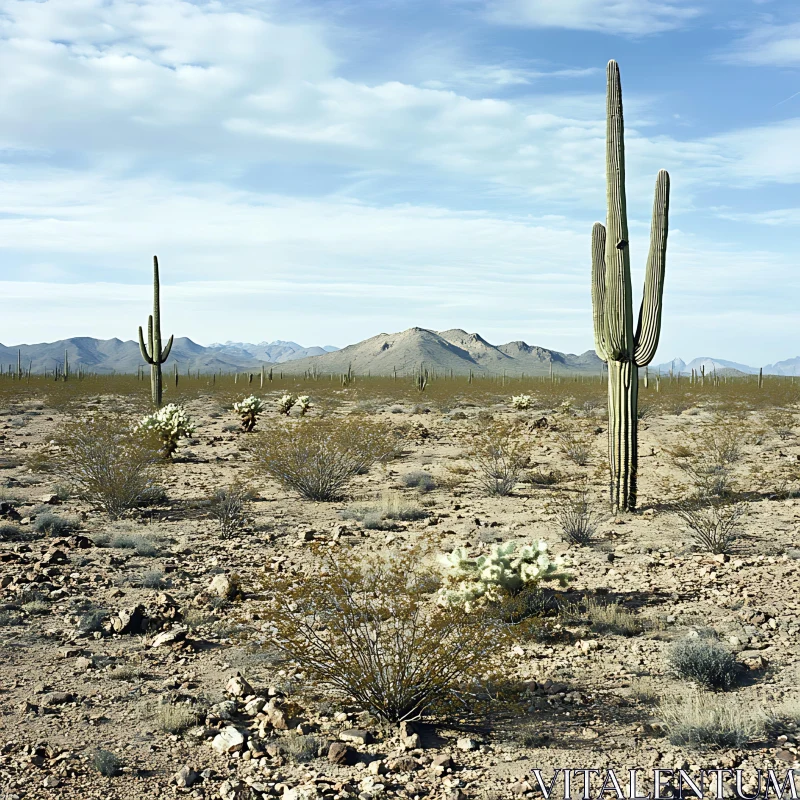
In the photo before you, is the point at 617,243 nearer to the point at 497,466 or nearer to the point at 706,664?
the point at 497,466

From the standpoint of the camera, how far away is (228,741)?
4.77 meters

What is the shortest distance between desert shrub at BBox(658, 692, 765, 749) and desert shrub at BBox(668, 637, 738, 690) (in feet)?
1.01

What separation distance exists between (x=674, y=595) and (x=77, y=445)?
923 centimetres

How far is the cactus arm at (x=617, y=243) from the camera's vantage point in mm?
11219

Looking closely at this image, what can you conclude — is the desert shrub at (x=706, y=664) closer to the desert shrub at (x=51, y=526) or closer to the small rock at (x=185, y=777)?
the small rock at (x=185, y=777)

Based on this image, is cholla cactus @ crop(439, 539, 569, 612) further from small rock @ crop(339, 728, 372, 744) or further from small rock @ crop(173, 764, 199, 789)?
small rock @ crop(173, 764, 199, 789)

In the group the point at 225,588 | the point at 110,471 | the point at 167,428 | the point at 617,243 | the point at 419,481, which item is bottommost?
the point at 225,588

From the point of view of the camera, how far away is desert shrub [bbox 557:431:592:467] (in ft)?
53.1

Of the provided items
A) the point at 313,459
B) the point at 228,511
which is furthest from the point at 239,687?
the point at 313,459

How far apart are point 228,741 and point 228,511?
5798 millimetres

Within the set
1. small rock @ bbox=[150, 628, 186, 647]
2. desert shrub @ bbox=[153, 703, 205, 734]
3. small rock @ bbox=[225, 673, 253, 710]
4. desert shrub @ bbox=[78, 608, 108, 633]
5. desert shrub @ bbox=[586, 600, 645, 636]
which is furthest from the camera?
desert shrub @ bbox=[78, 608, 108, 633]

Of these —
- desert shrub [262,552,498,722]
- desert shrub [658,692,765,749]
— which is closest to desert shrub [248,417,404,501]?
desert shrub [262,552,498,722]

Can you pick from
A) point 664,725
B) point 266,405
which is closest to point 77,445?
point 664,725

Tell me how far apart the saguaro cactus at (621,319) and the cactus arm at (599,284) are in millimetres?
188
